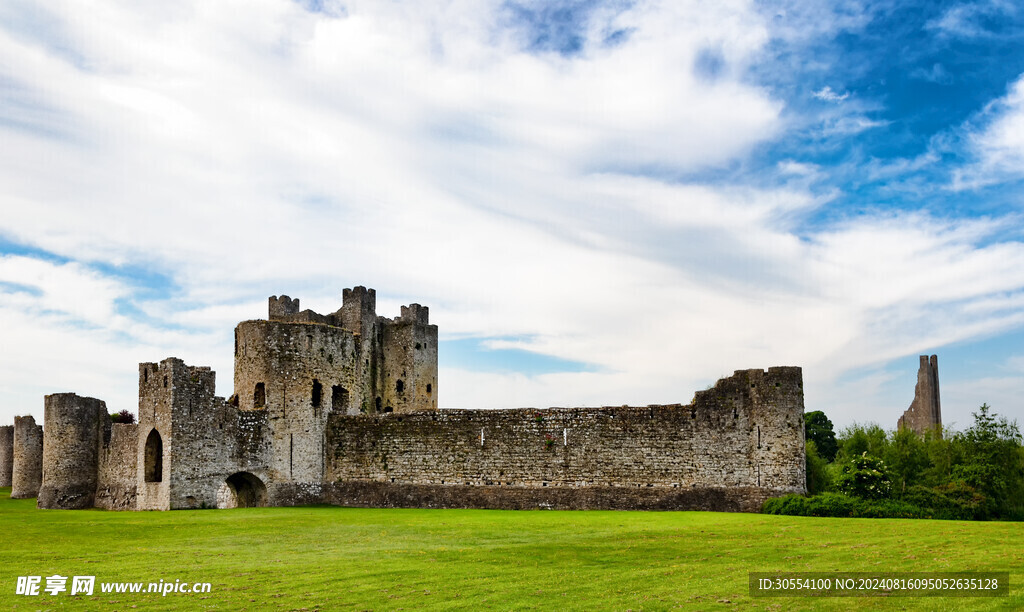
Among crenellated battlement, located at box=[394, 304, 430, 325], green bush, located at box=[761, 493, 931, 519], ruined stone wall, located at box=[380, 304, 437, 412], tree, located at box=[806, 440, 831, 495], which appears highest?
crenellated battlement, located at box=[394, 304, 430, 325]

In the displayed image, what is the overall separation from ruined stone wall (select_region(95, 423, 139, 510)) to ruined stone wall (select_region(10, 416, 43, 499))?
9.00 meters

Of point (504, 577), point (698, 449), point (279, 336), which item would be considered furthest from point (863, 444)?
point (504, 577)

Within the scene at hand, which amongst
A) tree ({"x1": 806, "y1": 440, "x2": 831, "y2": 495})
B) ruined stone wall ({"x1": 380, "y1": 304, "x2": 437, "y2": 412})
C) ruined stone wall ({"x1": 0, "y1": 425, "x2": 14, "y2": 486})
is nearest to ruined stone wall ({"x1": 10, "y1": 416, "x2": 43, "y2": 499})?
ruined stone wall ({"x1": 0, "y1": 425, "x2": 14, "y2": 486})

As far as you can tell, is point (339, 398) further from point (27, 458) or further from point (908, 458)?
point (908, 458)

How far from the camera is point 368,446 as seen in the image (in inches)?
1315

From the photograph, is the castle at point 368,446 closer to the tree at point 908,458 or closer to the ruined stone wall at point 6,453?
the tree at point 908,458

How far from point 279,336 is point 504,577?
2211 centimetres

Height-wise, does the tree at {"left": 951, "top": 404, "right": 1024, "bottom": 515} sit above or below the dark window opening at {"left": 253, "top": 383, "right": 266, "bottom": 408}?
below

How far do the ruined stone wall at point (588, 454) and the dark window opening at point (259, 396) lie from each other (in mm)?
3041

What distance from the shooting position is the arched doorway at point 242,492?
106 ft

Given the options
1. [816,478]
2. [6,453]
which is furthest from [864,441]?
[6,453]

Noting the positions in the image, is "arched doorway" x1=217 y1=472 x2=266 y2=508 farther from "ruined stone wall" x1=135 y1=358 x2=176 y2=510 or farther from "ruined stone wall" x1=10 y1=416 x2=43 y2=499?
"ruined stone wall" x1=10 y1=416 x2=43 y2=499

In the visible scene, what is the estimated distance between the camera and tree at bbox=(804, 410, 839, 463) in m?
75.2

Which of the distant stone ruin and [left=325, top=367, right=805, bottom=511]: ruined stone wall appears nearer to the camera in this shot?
[left=325, top=367, right=805, bottom=511]: ruined stone wall
